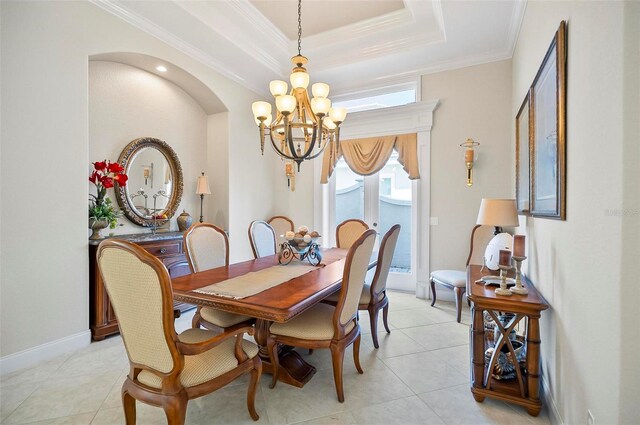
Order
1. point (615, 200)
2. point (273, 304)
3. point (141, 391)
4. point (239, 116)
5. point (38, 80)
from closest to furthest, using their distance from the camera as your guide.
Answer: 1. point (615, 200)
2. point (141, 391)
3. point (273, 304)
4. point (38, 80)
5. point (239, 116)

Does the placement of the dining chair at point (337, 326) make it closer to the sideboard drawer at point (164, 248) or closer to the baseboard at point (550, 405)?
the baseboard at point (550, 405)

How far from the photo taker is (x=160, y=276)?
122cm

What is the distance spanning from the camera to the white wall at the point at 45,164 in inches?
85.7

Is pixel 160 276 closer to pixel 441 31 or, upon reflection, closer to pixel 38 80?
pixel 38 80

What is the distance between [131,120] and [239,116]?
1.41 m

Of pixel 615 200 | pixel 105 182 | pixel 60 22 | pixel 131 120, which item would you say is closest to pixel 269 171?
pixel 131 120

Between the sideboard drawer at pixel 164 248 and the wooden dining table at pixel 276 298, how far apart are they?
1052mm

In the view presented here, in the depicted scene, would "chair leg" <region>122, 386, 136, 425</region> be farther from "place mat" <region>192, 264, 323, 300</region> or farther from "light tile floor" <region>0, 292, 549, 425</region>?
"place mat" <region>192, 264, 323, 300</region>

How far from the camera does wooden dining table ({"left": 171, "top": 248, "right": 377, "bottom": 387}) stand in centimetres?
156

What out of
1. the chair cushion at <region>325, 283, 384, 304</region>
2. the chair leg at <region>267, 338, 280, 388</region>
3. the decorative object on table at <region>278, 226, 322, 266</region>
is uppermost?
the decorative object on table at <region>278, 226, 322, 266</region>

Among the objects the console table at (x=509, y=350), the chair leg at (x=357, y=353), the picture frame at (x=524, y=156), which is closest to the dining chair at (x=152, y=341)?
the chair leg at (x=357, y=353)

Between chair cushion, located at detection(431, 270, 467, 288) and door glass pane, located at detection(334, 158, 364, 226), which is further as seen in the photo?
door glass pane, located at detection(334, 158, 364, 226)

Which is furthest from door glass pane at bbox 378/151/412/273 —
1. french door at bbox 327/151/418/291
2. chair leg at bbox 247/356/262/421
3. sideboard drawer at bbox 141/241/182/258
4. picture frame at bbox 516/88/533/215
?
chair leg at bbox 247/356/262/421

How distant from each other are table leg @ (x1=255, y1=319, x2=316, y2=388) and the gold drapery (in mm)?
2526
